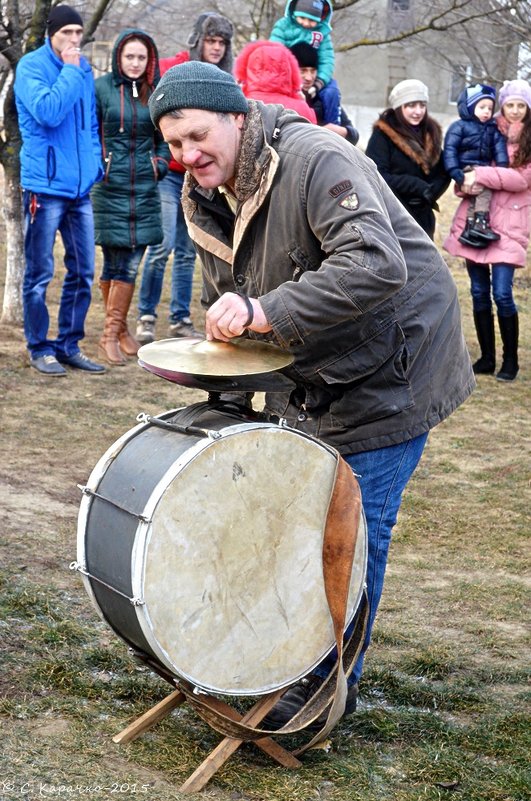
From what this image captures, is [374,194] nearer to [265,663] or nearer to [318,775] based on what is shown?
[265,663]

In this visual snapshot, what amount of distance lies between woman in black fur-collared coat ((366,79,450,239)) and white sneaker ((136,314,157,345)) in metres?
2.04

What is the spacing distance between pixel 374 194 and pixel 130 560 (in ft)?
3.66

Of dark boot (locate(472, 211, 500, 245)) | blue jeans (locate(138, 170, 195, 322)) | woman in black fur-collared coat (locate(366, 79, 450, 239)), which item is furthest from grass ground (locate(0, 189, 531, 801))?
woman in black fur-collared coat (locate(366, 79, 450, 239))

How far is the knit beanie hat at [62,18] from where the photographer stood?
22.4 ft

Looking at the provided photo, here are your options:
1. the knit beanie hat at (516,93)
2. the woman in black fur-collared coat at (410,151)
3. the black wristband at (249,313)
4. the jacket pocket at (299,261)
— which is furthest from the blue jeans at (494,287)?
the black wristband at (249,313)

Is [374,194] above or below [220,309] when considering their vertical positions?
above

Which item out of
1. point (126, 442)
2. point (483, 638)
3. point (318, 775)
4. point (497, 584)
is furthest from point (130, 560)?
point (497, 584)

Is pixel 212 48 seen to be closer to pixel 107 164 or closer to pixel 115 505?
pixel 107 164

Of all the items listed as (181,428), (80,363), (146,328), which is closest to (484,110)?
(146,328)

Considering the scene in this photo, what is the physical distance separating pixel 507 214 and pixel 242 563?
5.81m

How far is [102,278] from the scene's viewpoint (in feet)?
26.2

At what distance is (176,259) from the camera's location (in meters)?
8.53

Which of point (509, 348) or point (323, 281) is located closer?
point (323, 281)

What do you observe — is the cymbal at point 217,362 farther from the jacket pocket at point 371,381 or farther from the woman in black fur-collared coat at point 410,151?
the woman in black fur-collared coat at point 410,151
